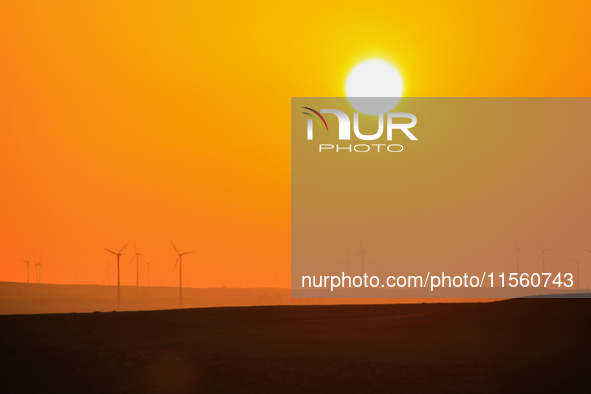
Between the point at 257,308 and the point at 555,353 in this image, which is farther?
the point at 257,308

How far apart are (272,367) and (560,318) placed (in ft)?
113

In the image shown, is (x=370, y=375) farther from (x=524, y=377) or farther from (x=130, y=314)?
(x=130, y=314)

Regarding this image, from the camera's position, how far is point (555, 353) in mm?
37125

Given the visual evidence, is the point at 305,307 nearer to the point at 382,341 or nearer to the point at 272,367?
the point at 382,341

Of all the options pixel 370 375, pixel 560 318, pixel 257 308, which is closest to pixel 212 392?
pixel 370 375

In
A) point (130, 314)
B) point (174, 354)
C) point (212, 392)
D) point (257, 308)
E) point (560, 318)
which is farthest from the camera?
point (257, 308)

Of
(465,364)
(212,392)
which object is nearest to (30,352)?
(212,392)

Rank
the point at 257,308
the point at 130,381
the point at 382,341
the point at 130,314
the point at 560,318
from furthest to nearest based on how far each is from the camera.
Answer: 1. the point at 257,308
2. the point at 130,314
3. the point at 560,318
4. the point at 382,341
5. the point at 130,381

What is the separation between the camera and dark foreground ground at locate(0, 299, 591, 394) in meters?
30.2

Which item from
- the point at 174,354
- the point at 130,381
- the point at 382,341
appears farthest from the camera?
the point at 382,341

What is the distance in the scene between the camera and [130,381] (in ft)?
104

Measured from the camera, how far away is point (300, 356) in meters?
36.1

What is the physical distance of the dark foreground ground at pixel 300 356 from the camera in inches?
1189

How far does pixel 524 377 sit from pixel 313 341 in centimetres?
1681
